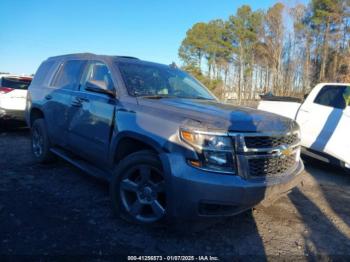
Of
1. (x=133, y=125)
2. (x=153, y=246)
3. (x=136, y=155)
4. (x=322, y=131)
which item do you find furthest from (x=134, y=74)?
(x=322, y=131)

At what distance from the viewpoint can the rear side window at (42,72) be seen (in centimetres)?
551

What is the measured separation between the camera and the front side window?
364cm

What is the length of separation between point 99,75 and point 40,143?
2160 millimetres

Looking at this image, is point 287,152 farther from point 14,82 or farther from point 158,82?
point 14,82

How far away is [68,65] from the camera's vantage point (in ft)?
16.1

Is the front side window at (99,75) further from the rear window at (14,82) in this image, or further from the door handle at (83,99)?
the rear window at (14,82)

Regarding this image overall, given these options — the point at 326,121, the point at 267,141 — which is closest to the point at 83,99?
the point at 267,141

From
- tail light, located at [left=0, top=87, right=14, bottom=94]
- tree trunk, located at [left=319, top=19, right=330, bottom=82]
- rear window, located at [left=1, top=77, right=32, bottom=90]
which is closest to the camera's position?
tail light, located at [left=0, top=87, right=14, bottom=94]

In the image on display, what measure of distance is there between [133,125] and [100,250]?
1.26 m

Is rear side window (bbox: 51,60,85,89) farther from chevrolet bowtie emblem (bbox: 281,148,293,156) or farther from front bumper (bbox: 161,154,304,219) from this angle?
chevrolet bowtie emblem (bbox: 281,148,293,156)

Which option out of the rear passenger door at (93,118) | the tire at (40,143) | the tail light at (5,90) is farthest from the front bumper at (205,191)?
the tail light at (5,90)

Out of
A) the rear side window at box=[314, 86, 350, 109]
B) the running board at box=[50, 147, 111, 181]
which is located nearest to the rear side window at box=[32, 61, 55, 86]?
the running board at box=[50, 147, 111, 181]

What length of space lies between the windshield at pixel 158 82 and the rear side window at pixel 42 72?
7.55ft

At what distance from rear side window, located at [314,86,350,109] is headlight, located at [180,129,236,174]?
4.08 m
